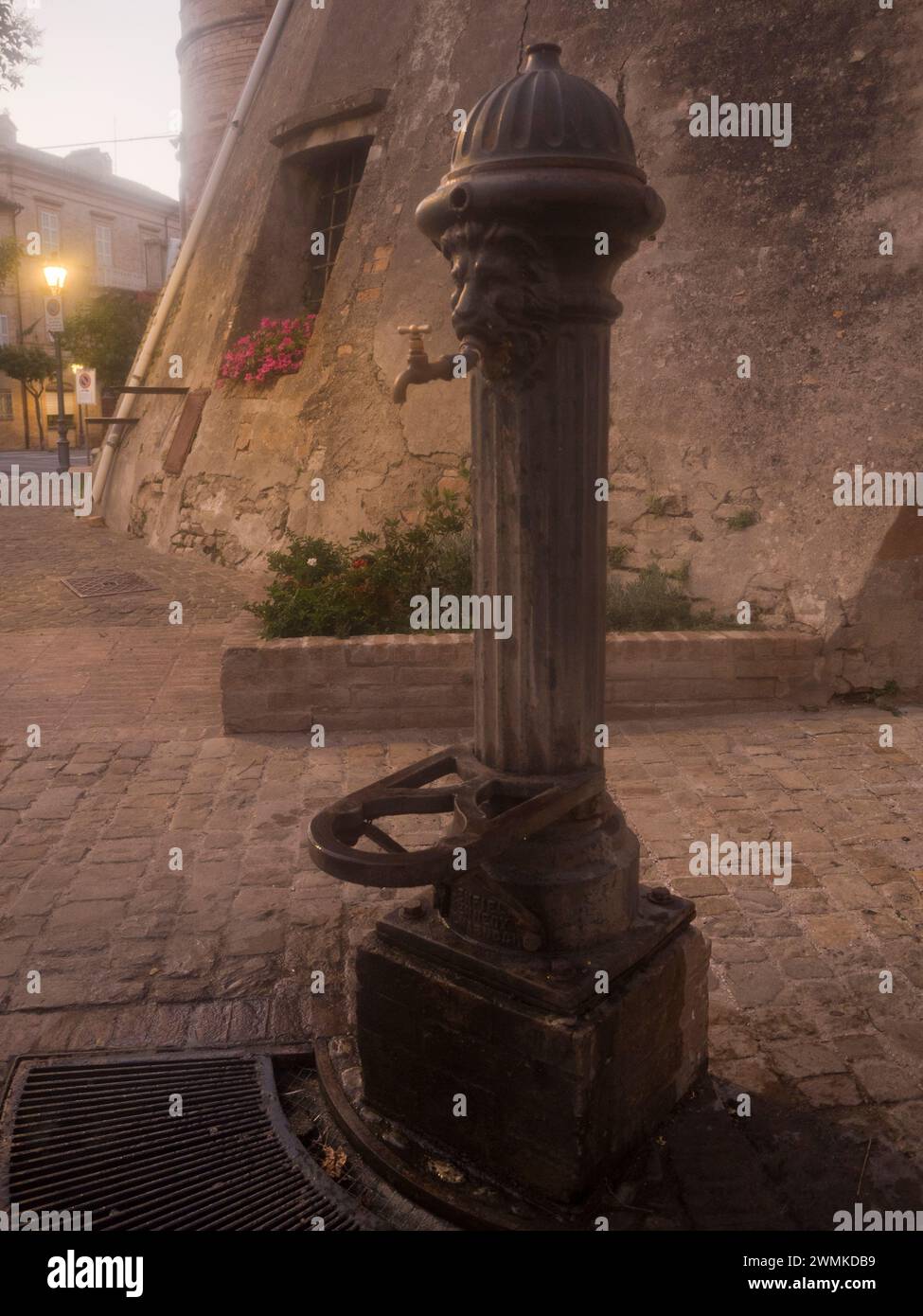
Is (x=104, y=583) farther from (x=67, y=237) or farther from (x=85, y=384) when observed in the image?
(x=67, y=237)

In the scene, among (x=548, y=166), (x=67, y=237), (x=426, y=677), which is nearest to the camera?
(x=548, y=166)

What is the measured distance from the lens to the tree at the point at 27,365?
3531 centimetres

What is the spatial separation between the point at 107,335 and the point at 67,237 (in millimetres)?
10865

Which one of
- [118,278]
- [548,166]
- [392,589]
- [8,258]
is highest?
[118,278]

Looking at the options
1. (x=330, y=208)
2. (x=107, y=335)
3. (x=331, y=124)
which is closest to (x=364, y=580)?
(x=331, y=124)

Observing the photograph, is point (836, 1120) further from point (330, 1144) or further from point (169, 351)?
point (169, 351)

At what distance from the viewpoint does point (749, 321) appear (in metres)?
7.29

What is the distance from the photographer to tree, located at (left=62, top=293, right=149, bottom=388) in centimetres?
3359

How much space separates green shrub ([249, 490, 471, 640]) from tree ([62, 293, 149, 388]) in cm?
2851

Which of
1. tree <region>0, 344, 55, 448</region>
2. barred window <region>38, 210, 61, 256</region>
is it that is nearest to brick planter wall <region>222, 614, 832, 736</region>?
tree <region>0, 344, 55, 448</region>

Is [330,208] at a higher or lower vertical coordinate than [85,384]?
higher

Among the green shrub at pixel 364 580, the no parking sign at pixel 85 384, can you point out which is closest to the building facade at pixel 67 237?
the no parking sign at pixel 85 384

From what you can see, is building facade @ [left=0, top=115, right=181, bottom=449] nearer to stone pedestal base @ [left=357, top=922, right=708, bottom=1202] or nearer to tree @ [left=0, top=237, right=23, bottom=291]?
tree @ [left=0, top=237, right=23, bottom=291]
